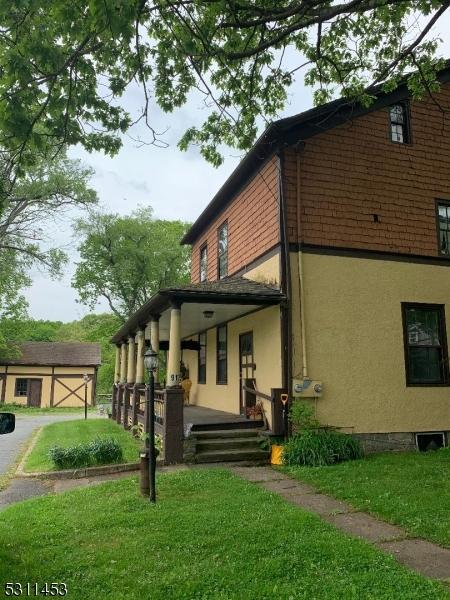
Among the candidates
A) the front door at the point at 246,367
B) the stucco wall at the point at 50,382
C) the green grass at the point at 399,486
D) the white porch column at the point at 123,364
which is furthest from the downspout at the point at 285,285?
the stucco wall at the point at 50,382

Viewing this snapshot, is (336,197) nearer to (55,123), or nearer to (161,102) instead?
(161,102)

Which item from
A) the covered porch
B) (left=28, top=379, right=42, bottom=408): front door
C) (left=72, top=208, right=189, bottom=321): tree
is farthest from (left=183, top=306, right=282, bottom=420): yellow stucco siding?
(left=28, top=379, right=42, bottom=408): front door

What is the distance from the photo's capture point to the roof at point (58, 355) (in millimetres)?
33719

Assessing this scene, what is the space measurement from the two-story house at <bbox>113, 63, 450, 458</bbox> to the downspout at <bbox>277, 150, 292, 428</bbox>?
24 millimetres

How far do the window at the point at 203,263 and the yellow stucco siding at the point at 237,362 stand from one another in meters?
2.57

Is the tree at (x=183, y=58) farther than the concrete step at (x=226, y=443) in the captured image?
No

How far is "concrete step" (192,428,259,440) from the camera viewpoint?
948 centimetres

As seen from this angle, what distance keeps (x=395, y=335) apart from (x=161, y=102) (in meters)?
6.95

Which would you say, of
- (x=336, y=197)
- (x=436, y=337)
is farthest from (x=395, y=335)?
(x=336, y=197)

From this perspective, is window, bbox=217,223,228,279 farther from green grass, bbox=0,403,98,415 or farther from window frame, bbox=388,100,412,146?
green grass, bbox=0,403,98,415

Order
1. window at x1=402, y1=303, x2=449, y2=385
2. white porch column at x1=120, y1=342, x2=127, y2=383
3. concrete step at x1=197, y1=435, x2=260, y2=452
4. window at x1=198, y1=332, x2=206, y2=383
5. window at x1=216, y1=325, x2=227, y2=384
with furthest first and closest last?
1. white porch column at x1=120, y1=342, x2=127, y2=383
2. window at x1=198, y1=332, x2=206, y2=383
3. window at x1=216, y1=325, x2=227, y2=384
4. window at x1=402, y1=303, x2=449, y2=385
5. concrete step at x1=197, y1=435, x2=260, y2=452

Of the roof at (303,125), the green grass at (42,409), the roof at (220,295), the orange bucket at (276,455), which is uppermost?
the roof at (303,125)

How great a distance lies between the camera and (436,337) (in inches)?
434

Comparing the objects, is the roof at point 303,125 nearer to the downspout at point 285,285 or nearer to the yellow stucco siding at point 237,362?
the downspout at point 285,285
